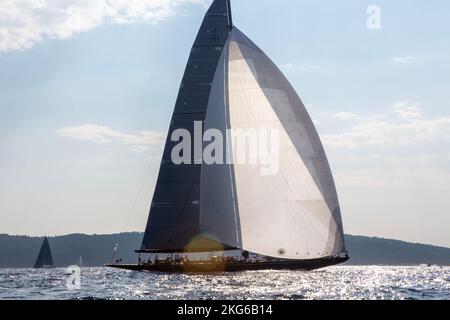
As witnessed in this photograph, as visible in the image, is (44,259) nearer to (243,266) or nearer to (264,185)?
(243,266)

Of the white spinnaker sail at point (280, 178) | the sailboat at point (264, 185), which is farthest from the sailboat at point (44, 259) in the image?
the white spinnaker sail at point (280, 178)

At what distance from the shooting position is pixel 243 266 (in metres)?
56.3

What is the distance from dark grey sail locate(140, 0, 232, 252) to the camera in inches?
2403

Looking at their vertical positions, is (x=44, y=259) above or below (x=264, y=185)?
below

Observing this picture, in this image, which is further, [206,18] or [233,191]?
[206,18]

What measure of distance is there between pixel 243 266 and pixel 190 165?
1025cm

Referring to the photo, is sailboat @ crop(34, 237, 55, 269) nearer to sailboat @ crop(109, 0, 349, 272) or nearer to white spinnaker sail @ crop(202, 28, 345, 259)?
sailboat @ crop(109, 0, 349, 272)

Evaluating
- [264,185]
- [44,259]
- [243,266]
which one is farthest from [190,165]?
[44,259]

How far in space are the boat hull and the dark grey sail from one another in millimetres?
1838

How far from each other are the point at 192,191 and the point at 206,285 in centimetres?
1765
